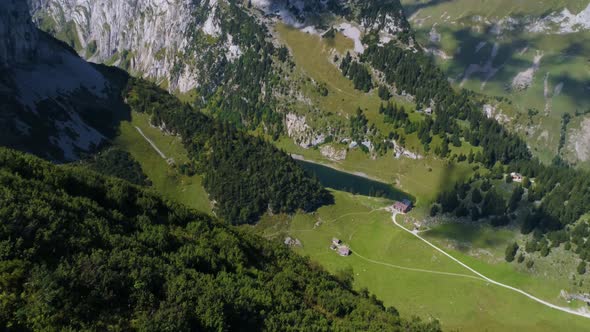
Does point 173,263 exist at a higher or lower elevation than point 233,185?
higher

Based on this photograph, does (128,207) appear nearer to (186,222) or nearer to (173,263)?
(186,222)

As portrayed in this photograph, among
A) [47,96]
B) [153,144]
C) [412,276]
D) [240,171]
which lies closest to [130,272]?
[412,276]

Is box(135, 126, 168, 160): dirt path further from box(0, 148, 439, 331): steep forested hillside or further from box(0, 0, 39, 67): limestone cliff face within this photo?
box(0, 148, 439, 331): steep forested hillside

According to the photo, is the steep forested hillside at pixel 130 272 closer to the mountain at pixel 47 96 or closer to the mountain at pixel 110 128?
the mountain at pixel 110 128

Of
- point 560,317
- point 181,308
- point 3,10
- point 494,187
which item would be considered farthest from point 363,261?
point 3,10

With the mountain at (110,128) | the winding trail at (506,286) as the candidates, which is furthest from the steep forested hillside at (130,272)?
the mountain at (110,128)

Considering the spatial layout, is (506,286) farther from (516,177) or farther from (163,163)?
(163,163)

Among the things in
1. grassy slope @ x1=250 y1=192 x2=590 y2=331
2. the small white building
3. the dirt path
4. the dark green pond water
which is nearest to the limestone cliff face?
the dirt path

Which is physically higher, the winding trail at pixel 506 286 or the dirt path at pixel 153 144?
the dirt path at pixel 153 144
